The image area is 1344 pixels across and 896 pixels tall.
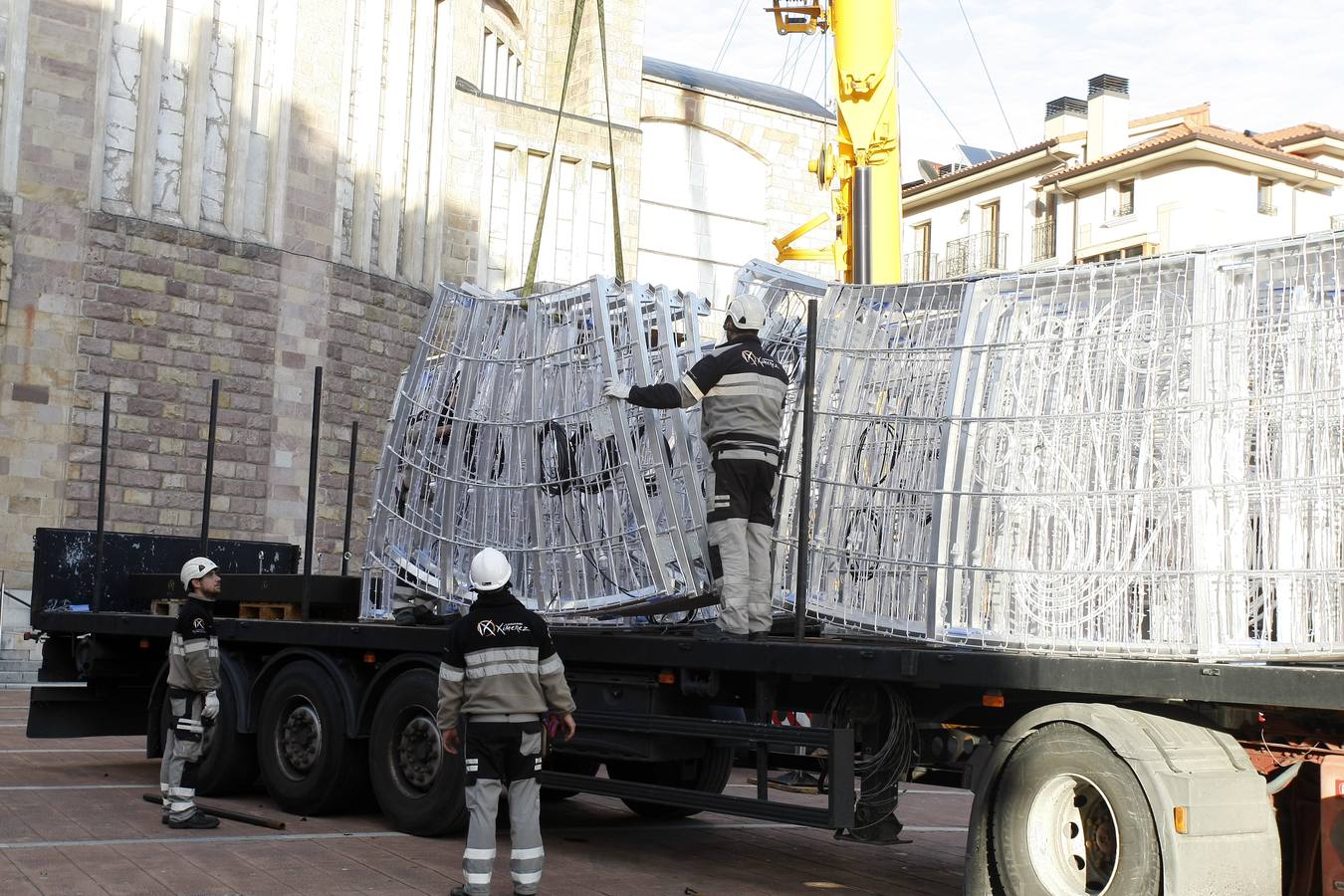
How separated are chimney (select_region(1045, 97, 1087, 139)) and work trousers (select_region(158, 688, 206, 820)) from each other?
5019cm

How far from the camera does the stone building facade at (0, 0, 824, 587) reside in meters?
23.6

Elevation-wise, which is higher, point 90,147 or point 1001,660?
point 90,147

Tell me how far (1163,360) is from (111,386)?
20340 millimetres

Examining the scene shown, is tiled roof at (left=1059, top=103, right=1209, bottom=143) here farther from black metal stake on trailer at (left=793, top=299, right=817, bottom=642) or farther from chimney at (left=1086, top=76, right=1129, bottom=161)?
black metal stake on trailer at (left=793, top=299, right=817, bottom=642)

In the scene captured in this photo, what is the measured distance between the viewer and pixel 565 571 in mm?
9453

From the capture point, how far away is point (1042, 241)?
5084 cm

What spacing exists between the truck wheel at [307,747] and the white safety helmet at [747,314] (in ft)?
12.8

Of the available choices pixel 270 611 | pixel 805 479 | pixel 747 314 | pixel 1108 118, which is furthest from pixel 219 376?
pixel 1108 118

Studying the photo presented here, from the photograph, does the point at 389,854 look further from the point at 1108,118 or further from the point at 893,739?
the point at 1108,118

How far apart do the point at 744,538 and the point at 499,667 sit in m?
1.49

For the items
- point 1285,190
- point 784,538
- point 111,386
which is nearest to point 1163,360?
point 784,538

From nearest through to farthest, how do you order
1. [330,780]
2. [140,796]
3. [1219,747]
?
[1219,747], [330,780], [140,796]

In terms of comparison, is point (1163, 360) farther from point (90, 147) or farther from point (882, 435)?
point (90, 147)

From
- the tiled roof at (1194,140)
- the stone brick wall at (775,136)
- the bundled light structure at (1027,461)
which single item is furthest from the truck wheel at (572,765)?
the tiled roof at (1194,140)
